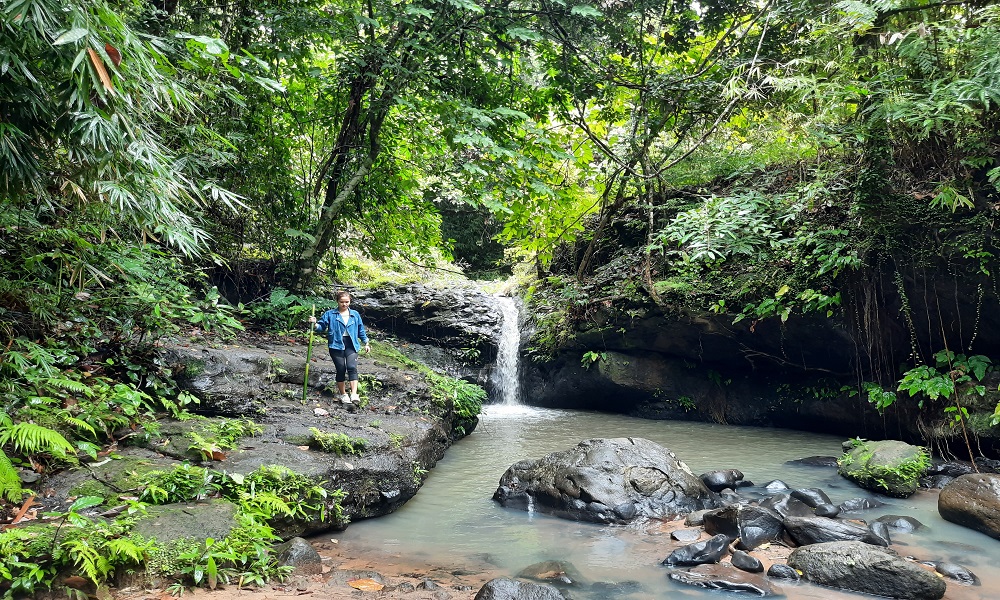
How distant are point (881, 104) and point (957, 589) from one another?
5467mm

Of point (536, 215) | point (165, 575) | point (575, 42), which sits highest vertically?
point (575, 42)

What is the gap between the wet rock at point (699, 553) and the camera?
470 cm

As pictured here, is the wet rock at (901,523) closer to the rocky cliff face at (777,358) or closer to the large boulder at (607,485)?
the large boulder at (607,485)

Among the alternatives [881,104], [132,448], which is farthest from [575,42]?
[132,448]

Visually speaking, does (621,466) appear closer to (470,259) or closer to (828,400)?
(828,400)

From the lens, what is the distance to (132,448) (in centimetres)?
519

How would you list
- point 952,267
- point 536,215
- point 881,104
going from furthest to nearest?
point 536,215, point 952,267, point 881,104

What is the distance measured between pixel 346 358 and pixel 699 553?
5.09 meters

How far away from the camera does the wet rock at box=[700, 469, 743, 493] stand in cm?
683

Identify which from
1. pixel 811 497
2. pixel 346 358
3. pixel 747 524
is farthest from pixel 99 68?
pixel 811 497

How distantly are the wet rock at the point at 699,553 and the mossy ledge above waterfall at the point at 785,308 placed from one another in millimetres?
5053

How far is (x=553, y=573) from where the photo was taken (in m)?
4.54

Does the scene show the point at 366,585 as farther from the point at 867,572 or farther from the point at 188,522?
the point at 867,572

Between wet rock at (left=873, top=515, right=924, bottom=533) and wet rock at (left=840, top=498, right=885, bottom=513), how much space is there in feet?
1.26
